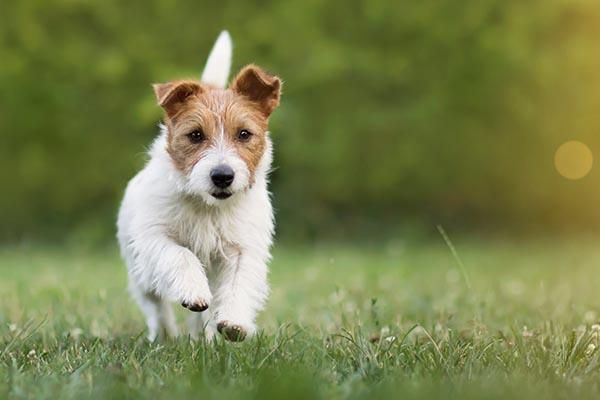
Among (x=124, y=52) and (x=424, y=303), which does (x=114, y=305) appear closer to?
(x=424, y=303)

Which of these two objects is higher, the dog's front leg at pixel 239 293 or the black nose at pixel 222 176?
the black nose at pixel 222 176

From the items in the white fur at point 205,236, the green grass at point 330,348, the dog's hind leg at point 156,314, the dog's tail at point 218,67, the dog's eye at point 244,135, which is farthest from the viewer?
the dog's tail at point 218,67

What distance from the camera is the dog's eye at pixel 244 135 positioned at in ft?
13.1

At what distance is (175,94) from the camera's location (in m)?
4.02

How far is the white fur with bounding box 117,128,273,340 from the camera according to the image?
152 inches

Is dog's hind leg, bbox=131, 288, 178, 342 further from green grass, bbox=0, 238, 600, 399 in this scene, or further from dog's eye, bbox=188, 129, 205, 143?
dog's eye, bbox=188, 129, 205, 143

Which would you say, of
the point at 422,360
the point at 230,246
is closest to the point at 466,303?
the point at 230,246

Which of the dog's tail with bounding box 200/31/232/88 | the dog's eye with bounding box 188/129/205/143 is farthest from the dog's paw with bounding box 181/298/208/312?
the dog's tail with bounding box 200/31/232/88

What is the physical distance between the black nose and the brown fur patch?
0.45 feet

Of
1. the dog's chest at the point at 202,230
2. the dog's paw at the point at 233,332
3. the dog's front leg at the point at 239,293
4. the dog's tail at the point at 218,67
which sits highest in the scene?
the dog's tail at the point at 218,67

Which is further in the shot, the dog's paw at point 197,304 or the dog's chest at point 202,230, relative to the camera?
the dog's chest at point 202,230

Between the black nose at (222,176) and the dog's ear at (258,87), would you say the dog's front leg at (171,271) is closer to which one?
the black nose at (222,176)

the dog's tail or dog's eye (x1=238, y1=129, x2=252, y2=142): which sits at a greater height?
the dog's tail

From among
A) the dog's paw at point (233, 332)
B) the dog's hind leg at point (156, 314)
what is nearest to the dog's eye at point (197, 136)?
the dog's paw at point (233, 332)
